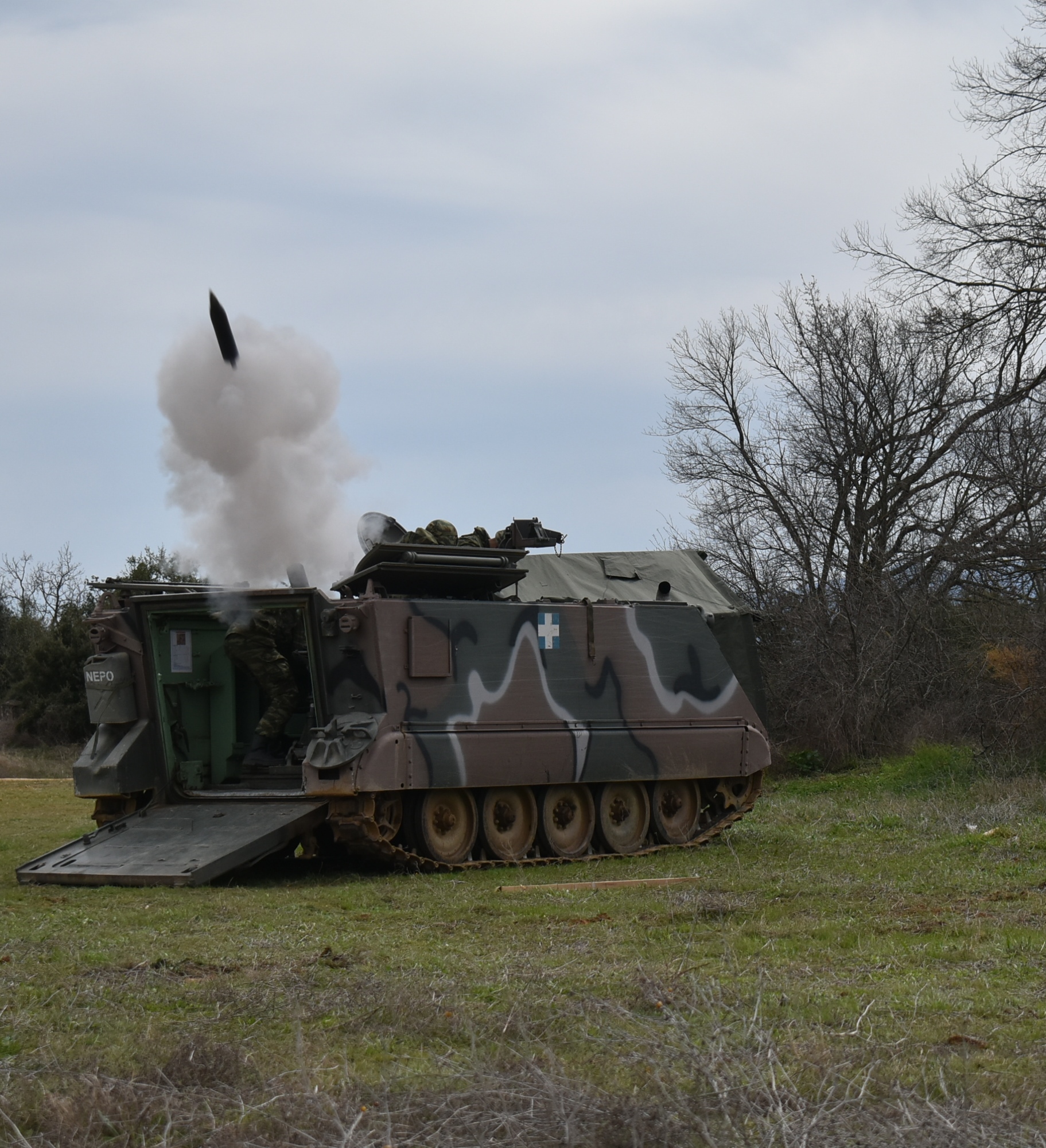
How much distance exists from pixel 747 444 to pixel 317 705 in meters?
17.6

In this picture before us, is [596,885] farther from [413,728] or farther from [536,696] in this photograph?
[536,696]

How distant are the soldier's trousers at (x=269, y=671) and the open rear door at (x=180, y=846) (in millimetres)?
975

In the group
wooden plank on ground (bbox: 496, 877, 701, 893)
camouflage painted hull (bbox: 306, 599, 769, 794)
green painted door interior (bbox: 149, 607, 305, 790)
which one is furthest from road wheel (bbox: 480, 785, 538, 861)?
green painted door interior (bbox: 149, 607, 305, 790)

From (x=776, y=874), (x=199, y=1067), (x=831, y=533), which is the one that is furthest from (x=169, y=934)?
(x=831, y=533)

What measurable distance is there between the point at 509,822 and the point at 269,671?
2.39 m

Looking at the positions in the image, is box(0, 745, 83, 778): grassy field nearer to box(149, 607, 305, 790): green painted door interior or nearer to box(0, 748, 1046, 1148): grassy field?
box(149, 607, 305, 790): green painted door interior

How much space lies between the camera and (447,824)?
40.4 feet

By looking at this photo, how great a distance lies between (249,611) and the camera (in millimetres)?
12664

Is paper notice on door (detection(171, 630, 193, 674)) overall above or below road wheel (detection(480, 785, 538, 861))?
above

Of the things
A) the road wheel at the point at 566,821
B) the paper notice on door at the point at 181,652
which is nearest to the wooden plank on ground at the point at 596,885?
the road wheel at the point at 566,821

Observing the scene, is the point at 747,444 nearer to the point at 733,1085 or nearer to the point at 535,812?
the point at 535,812

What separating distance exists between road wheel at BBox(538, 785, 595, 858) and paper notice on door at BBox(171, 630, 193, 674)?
10.7ft

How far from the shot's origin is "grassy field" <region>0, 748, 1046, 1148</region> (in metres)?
4.05

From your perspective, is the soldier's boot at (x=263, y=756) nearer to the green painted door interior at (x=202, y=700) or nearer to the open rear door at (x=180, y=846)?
the green painted door interior at (x=202, y=700)
